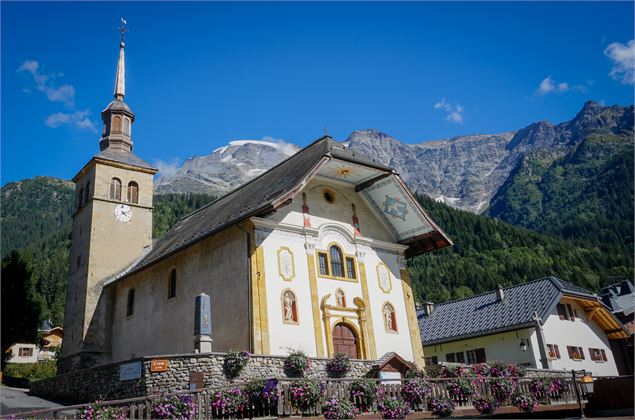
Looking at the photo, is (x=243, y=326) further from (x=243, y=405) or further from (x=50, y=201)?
(x=50, y=201)

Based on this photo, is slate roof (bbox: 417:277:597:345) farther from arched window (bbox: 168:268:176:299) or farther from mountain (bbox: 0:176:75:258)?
mountain (bbox: 0:176:75:258)

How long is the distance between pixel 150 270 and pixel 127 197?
833 cm

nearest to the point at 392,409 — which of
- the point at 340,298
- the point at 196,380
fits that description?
the point at 196,380

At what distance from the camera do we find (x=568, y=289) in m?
35.3

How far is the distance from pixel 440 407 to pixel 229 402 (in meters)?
7.18

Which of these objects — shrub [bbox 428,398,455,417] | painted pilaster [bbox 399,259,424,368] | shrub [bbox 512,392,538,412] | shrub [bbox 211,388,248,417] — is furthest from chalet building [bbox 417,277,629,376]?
shrub [bbox 211,388,248,417]

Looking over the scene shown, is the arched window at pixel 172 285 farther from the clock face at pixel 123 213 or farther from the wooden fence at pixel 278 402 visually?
the wooden fence at pixel 278 402

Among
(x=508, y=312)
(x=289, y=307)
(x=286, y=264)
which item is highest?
(x=286, y=264)

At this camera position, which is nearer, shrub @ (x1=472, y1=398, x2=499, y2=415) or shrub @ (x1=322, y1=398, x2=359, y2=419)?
shrub @ (x1=322, y1=398, x2=359, y2=419)

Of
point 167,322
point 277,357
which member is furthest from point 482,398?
point 167,322

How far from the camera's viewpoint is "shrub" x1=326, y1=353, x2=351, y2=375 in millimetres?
20531

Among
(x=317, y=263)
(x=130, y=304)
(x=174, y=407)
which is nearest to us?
(x=174, y=407)

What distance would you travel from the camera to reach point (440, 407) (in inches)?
710

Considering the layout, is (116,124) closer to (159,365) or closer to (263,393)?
(159,365)
